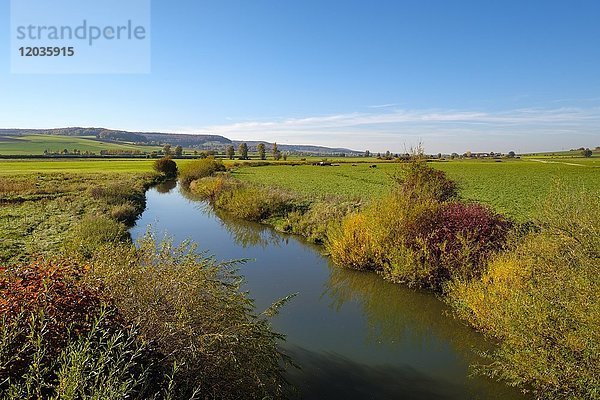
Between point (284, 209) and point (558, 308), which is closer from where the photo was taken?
point (558, 308)

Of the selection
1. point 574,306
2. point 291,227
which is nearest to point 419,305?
point 574,306

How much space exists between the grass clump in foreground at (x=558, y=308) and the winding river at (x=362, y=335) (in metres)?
0.97

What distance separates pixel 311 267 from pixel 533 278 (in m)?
9.08

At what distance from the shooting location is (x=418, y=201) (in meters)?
13.4

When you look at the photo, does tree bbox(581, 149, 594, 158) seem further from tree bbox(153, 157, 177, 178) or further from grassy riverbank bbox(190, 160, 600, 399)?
grassy riverbank bbox(190, 160, 600, 399)

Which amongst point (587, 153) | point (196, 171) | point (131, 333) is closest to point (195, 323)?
point (131, 333)

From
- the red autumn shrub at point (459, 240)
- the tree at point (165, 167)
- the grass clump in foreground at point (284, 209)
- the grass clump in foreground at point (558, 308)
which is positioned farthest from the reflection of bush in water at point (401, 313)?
the tree at point (165, 167)

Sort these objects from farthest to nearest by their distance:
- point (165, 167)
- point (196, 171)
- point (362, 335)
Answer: point (165, 167) → point (196, 171) → point (362, 335)

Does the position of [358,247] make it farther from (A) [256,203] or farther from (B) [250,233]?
(A) [256,203]

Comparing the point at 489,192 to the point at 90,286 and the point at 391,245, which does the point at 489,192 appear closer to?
the point at 391,245

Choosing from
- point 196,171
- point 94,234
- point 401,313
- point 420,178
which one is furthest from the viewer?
point 196,171

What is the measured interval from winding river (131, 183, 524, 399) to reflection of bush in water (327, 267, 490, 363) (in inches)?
1.0

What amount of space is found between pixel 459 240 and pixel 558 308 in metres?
5.71

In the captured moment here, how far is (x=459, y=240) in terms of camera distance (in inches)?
471
